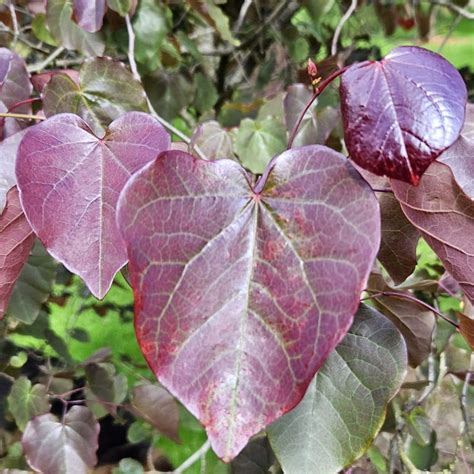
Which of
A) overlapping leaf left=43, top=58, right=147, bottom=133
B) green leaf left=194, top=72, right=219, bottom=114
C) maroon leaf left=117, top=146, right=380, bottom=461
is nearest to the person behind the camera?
maroon leaf left=117, top=146, right=380, bottom=461

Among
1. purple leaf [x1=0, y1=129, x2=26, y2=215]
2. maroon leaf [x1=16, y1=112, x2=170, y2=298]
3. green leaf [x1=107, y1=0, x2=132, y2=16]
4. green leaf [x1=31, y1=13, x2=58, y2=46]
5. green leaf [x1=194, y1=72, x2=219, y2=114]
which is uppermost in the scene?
maroon leaf [x1=16, y1=112, x2=170, y2=298]

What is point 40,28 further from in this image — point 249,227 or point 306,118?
point 249,227

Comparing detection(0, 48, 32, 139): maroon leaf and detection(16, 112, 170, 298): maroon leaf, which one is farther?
detection(0, 48, 32, 139): maroon leaf

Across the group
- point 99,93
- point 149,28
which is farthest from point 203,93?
point 99,93

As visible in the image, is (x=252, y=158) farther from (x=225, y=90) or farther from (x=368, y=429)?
(x=225, y=90)

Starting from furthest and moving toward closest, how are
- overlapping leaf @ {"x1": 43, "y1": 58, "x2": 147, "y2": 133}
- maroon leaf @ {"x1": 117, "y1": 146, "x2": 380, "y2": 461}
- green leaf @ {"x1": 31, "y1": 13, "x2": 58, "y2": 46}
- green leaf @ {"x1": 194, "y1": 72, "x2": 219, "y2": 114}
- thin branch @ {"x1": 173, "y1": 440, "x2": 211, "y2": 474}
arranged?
1. green leaf @ {"x1": 194, "y1": 72, "x2": 219, "y2": 114}
2. green leaf @ {"x1": 31, "y1": 13, "x2": 58, "y2": 46}
3. thin branch @ {"x1": 173, "y1": 440, "x2": 211, "y2": 474}
4. overlapping leaf @ {"x1": 43, "y1": 58, "x2": 147, "y2": 133}
5. maroon leaf @ {"x1": 117, "y1": 146, "x2": 380, "y2": 461}

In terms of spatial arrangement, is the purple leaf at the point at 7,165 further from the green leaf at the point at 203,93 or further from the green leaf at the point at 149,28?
the green leaf at the point at 203,93

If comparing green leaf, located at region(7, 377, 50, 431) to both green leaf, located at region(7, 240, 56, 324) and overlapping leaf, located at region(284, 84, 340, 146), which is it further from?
overlapping leaf, located at region(284, 84, 340, 146)

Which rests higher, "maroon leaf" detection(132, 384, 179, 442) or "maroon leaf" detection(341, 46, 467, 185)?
"maroon leaf" detection(341, 46, 467, 185)

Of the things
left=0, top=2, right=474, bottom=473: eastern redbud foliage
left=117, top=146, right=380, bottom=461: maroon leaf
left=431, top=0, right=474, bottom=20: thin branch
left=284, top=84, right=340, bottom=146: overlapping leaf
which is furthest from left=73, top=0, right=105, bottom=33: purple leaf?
left=431, top=0, right=474, bottom=20: thin branch
